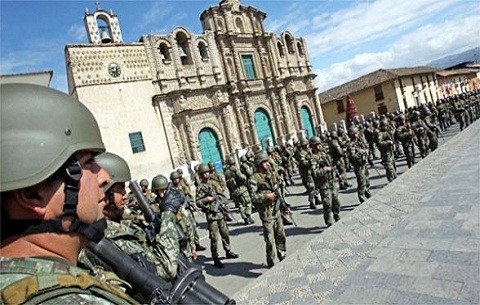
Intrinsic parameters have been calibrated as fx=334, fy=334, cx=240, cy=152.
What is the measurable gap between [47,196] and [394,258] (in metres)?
4.96

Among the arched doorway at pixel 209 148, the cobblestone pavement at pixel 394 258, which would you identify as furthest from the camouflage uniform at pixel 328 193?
the arched doorway at pixel 209 148

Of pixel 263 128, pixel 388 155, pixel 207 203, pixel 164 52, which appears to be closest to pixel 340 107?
pixel 263 128

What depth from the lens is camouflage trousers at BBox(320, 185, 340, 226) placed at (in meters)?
7.75

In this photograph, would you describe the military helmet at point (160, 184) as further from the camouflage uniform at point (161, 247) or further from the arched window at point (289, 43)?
the arched window at point (289, 43)

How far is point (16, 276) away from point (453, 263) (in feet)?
16.0

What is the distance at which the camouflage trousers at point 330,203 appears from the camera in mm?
7754

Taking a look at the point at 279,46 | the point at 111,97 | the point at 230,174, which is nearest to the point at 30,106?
the point at 230,174

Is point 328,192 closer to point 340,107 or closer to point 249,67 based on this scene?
point 249,67

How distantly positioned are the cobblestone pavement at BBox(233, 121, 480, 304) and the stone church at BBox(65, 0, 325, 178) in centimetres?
1467

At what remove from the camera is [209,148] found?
22.6 metres

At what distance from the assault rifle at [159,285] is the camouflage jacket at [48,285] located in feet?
1.44

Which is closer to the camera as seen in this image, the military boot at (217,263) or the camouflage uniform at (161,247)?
the camouflage uniform at (161,247)

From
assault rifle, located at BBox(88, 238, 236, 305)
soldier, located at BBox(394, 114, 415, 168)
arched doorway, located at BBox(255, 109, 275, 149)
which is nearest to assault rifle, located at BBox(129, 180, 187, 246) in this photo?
assault rifle, located at BBox(88, 238, 236, 305)

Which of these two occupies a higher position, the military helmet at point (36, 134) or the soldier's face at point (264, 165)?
the military helmet at point (36, 134)
